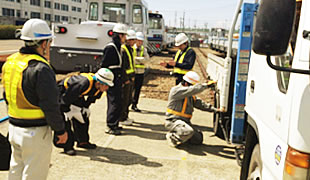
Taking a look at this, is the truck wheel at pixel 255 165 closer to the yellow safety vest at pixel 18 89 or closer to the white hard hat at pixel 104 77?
the yellow safety vest at pixel 18 89

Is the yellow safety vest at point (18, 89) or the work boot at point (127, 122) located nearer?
the yellow safety vest at point (18, 89)

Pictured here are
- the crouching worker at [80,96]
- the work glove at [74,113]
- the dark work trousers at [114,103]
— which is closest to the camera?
the crouching worker at [80,96]

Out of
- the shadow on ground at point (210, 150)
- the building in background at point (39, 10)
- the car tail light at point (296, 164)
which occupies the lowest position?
the shadow on ground at point (210, 150)

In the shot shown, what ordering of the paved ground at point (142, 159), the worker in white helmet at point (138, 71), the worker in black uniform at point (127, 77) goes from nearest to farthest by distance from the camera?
the paved ground at point (142, 159) → the worker in black uniform at point (127, 77) → the worker in white helmet at point (138, 71)

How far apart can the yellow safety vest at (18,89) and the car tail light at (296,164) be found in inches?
81.1

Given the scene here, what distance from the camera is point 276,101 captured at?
220 cm

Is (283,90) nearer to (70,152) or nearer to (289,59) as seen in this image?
(289,59)

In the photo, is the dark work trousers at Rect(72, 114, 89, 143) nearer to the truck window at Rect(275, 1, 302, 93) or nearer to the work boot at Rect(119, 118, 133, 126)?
the work boot at Rect(119, 118, 133, 126)

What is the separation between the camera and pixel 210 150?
516 centimetres

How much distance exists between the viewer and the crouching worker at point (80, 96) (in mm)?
4289

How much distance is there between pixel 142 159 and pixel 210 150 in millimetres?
1220

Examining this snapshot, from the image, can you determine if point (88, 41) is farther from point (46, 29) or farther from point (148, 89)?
point (46, 29)

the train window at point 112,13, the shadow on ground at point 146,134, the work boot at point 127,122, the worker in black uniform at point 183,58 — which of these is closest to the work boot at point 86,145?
the shadow on ground at point 146,134

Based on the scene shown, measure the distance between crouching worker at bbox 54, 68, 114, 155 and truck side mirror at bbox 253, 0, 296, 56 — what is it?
9.41ft
